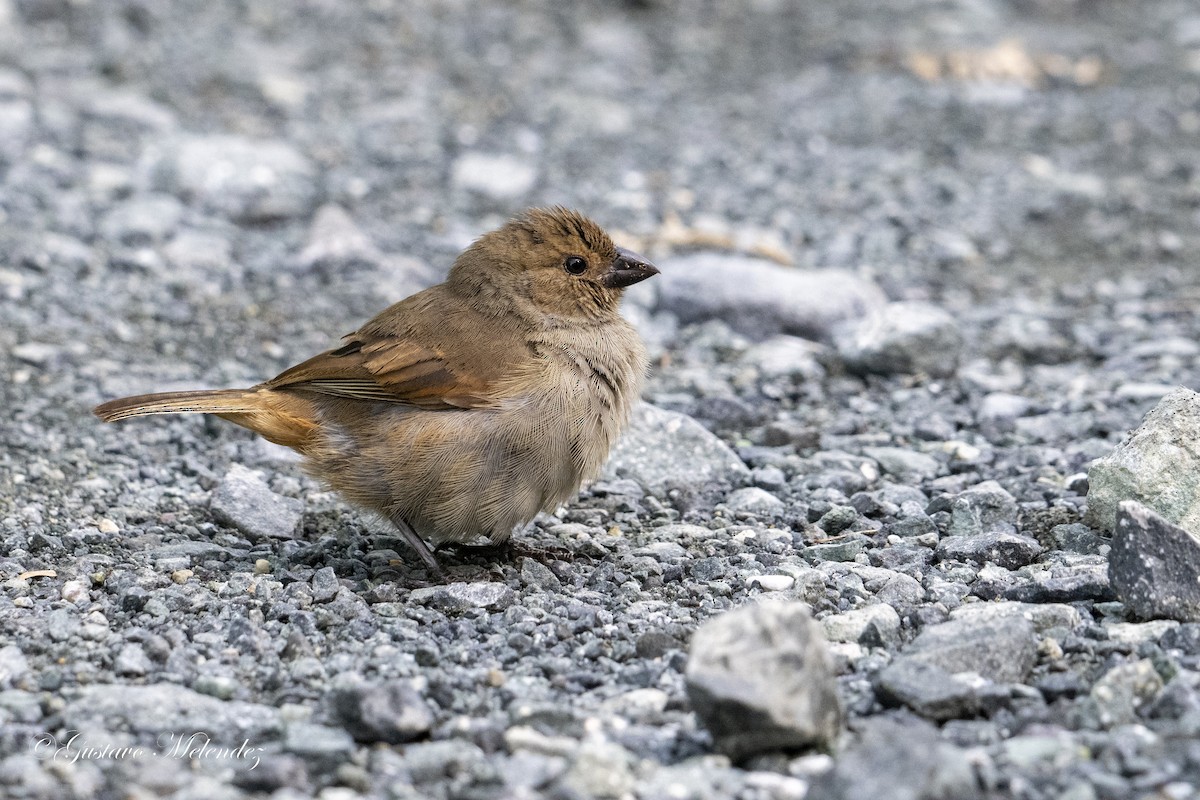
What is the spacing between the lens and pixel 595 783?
3131 millimetres

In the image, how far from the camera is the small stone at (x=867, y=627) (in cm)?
388

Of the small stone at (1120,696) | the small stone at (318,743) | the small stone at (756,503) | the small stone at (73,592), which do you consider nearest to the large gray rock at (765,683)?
the small stone at (1120,696)

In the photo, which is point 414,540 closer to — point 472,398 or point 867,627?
point 472,398

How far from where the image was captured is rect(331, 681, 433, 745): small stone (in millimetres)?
3342

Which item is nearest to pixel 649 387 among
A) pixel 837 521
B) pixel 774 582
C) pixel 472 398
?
pixel 837 521

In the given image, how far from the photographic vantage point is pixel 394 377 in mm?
4809

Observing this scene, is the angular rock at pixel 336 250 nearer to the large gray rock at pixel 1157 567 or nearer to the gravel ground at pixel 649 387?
the gravel ground at pixel 649 387

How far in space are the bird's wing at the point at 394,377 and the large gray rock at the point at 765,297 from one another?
259cm

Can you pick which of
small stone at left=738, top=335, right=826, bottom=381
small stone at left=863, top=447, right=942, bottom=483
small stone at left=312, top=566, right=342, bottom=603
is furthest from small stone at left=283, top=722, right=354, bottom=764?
small stone at left=738, top=335, right=826, bottom=381

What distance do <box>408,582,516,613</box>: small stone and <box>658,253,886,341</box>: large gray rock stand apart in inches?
122

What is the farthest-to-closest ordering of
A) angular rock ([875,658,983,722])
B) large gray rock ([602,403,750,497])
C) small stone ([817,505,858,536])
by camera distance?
large gray rock ([602,403,750,497])
small stone ([817,505,858,536])
angular rock ([875,658,983,722])

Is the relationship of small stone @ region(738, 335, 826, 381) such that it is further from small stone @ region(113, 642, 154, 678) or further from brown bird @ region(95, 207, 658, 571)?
small stone @ region(113, 642, 154, 678)

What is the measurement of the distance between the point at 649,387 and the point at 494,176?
3003 mm

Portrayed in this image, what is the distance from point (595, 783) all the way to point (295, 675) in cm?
101
